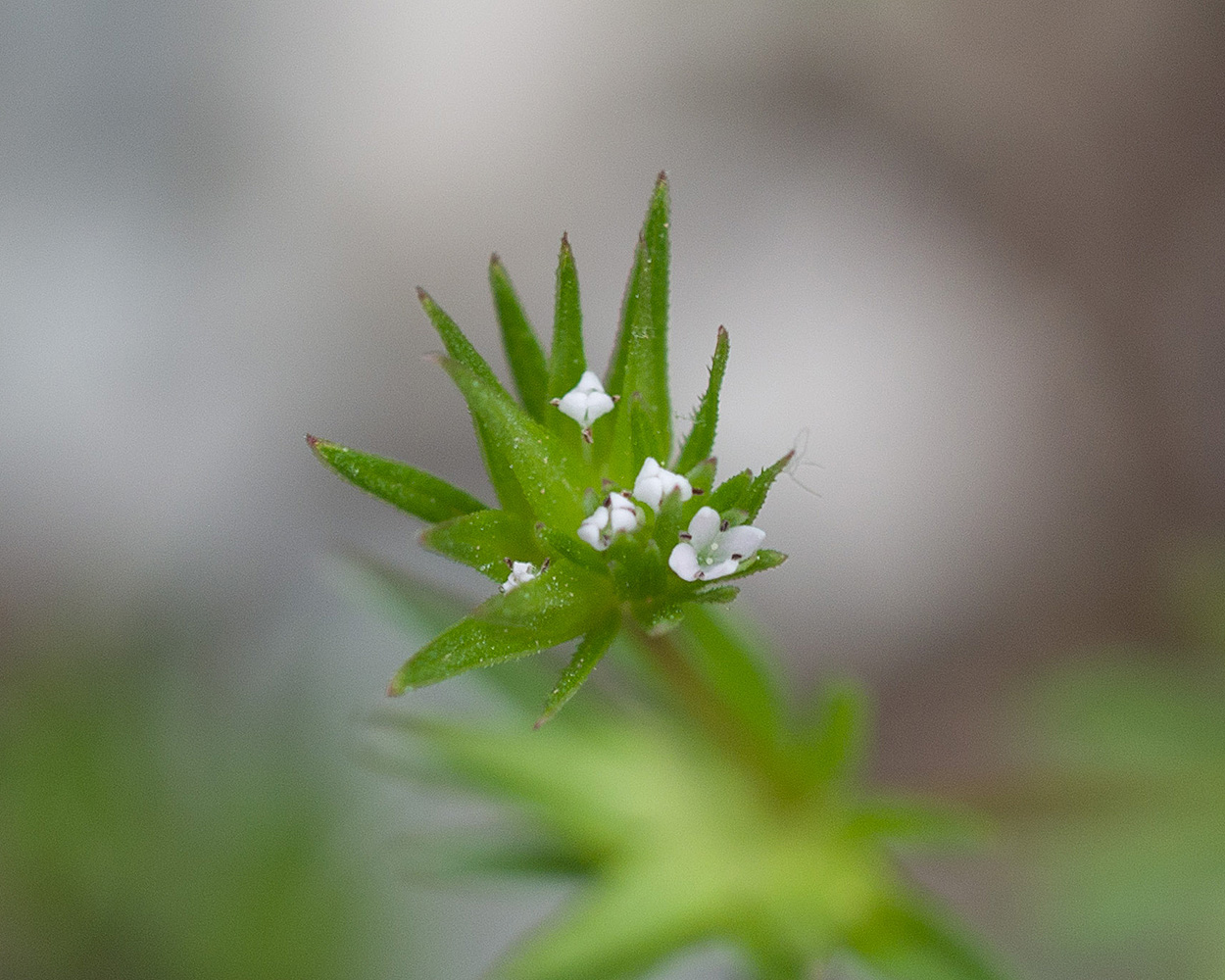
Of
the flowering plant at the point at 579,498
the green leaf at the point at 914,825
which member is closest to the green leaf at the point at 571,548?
the flowering plant at the point at 579,498

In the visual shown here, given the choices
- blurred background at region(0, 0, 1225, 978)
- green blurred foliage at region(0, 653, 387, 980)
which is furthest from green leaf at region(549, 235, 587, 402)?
blurred background at region(0, 0, 1225, 978)

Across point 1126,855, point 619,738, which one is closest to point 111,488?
point 619,738

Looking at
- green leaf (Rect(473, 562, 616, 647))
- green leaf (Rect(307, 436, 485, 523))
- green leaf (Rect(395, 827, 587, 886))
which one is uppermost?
green leaf (Rect(307, 436, 485, 523))

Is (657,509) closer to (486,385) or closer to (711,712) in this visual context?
(486,385)

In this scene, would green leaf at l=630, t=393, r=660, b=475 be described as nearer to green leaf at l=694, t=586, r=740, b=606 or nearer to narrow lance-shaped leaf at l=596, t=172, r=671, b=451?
narrow lance-shaped leaf at l=596, t=172, r=671, b=451

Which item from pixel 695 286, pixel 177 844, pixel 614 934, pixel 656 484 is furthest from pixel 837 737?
pixel 695 286

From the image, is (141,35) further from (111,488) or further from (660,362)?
(660,362)

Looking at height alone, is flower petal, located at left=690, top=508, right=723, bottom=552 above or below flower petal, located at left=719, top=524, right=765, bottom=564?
above
